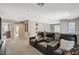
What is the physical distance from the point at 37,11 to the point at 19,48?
0.79 metres

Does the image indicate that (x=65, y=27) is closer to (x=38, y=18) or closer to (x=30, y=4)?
(x=38, y=18)

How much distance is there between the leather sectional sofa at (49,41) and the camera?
2195mm

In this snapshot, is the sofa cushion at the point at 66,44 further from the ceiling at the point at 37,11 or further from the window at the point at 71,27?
the ceiling at the point at 37,11

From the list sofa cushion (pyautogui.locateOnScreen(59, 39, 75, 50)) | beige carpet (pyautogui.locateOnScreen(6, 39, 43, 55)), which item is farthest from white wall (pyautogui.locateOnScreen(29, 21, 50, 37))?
sofa cushion (pyautogui.locateOnScreen(59, 39, 75, 50))

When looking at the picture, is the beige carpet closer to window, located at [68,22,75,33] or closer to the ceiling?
the ceiling

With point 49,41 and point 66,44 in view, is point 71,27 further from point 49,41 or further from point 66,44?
point 49,41

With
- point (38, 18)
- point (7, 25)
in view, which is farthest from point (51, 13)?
point (7, 25)

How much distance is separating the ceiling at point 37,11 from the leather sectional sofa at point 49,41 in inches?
12.0

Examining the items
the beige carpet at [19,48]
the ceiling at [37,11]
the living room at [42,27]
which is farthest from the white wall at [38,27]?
the beige carpet at [19,48]

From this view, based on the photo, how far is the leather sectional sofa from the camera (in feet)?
7.20

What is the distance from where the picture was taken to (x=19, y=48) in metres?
2.21

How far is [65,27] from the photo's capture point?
2.21 m

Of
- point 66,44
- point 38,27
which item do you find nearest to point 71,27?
point 66,44

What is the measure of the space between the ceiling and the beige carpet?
451 mm
